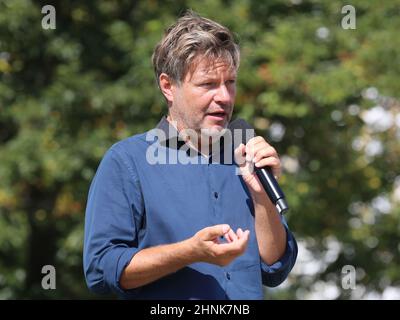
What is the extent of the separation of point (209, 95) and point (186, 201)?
0.37 metres

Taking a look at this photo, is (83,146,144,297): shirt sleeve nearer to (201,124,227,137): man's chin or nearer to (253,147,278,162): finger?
(201,124,227,137): man's chin

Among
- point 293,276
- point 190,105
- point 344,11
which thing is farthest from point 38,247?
point 190,105

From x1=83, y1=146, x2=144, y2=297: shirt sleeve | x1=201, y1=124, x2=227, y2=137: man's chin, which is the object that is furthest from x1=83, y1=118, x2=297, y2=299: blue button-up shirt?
x1=201, y1=124, x2=227, y2=137: man's chin

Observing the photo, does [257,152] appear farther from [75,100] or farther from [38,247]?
[38,247]

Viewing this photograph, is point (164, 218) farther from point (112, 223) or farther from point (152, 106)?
point (152, 106)

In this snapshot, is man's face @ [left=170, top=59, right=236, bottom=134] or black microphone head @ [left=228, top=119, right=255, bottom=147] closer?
man's face @ [left=170, top=59, right=236, bottom=134]

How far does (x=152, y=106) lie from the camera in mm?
10156

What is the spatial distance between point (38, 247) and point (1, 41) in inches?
109

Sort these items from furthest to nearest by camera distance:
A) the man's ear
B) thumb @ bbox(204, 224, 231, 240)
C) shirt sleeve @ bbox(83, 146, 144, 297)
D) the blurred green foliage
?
the blurred green foliage → the man's ear → shirt sleeve @ bbox(83, 146, 144, 297) → thumb @ bbox(204, 224, 231, 240)

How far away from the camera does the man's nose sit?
124 inches

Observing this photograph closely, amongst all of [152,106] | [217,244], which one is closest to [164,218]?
[217,244]

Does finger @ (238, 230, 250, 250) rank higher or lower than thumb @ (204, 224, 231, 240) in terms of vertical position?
lower

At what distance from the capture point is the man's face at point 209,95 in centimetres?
316

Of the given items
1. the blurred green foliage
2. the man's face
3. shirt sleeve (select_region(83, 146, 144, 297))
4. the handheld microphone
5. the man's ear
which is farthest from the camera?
the blurred green foliage
